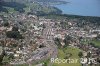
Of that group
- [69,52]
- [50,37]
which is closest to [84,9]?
[50,37]

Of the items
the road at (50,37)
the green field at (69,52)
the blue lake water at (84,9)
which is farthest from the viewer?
the blue lake water at (84,9)

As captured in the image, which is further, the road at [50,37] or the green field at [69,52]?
the road at [50,37]

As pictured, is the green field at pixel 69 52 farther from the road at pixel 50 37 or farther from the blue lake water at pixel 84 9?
the blue lake water at pixel 84 9

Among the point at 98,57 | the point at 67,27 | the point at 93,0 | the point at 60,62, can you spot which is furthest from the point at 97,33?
the point at 93,0

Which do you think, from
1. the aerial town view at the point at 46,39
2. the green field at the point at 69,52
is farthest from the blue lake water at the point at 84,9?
the green field at the point at 69,52

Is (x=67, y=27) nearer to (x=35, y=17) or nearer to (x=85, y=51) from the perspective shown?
(x=35, y=17)

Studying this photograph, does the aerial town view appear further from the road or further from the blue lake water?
the blue lake water

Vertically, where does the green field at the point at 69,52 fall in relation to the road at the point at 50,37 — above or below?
below

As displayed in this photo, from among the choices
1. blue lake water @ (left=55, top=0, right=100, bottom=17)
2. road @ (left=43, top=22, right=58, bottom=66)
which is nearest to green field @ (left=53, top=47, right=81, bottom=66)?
road @ (left=43, top=22, right=58, bottom=66)

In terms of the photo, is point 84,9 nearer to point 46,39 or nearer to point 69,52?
point 46,39
